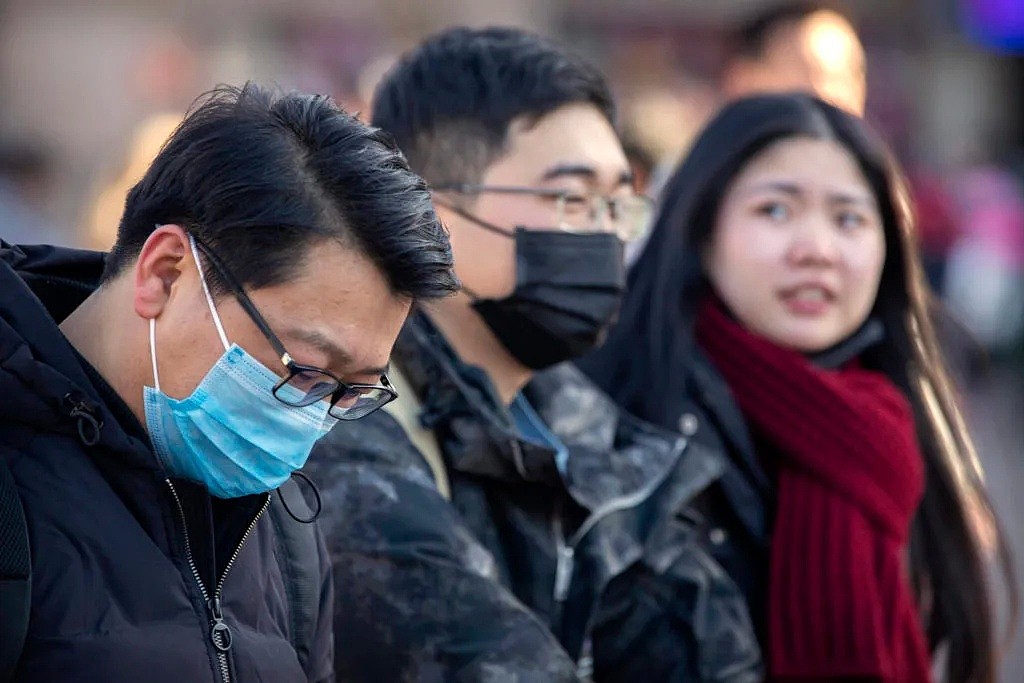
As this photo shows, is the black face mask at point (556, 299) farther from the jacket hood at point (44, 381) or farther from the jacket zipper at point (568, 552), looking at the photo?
the jacket hood at point (44, 381)

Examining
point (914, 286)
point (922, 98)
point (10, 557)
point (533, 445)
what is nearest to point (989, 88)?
point (922, 98)

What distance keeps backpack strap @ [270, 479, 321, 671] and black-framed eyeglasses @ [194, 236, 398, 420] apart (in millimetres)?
226

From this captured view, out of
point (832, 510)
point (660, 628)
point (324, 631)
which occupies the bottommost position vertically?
point (660, 628)

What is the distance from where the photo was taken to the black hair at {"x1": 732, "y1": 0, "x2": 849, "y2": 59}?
539 cm

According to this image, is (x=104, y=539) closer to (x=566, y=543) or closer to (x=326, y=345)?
(x=326, y=345)

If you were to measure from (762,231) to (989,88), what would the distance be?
58.3 ft

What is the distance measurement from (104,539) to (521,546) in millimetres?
1215

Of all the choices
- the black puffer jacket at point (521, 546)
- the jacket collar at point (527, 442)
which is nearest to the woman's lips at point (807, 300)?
the black puffer jacket at point (521, 546)

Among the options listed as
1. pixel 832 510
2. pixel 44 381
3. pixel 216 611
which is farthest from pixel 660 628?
pixel 44 381

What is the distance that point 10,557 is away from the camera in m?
1.84

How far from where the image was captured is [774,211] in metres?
3.93

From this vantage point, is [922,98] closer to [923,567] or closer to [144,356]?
[923,567]

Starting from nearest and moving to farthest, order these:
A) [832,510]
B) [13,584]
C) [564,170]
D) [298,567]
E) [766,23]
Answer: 1. [13,584]
2. [298,567]
3. [564,170]
4. [832,510]
5. [766,23]

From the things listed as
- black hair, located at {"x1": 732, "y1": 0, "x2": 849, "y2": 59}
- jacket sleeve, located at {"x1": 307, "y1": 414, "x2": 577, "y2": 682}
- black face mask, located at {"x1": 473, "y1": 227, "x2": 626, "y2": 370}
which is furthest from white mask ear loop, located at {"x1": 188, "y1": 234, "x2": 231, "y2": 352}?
black hair, located at {"x1": 732, "y1": 0, "x2": 849, "y2": 59}
